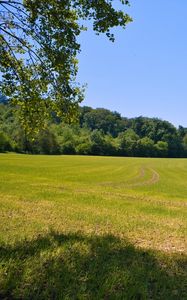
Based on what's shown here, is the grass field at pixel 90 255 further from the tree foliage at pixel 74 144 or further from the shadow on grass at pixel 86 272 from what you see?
the tree foliage at pixel 74 144

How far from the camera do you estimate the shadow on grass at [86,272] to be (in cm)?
549

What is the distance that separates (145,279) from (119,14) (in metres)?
7.59

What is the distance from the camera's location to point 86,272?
6301 mm

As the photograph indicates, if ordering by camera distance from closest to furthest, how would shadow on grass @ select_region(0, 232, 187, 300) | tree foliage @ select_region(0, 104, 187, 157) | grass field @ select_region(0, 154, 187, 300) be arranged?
shadow on grass @ select_region(0, 232, 187, 300), grass field @ select_region(0, 154, 187, 300), tree foliage @ select_region(0, 104, 187, 157)

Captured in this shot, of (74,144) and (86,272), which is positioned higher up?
(74,144)

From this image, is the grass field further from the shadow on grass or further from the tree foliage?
the tree foliage

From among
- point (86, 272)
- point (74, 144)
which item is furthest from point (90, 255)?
point (74, 144)

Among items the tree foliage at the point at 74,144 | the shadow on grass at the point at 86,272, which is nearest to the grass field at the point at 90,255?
the shadow on grass at the point at 86,272

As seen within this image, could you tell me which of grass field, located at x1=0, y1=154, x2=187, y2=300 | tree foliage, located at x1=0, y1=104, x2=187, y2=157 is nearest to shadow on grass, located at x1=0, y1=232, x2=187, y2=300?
grass field, located at x1=0, y1=154, x2=187, y2=300

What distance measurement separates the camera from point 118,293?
552 centimetres

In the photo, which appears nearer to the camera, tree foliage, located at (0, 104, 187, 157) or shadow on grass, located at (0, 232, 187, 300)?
shadow on grass, located at (0, 232, 187, 300)

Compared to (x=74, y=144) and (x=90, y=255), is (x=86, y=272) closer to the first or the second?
(x=90, y=255)

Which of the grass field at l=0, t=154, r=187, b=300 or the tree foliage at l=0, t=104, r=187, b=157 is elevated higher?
the tree foliage at l=0, t=104, r=187, b=157

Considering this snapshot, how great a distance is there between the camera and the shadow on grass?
549 cm
